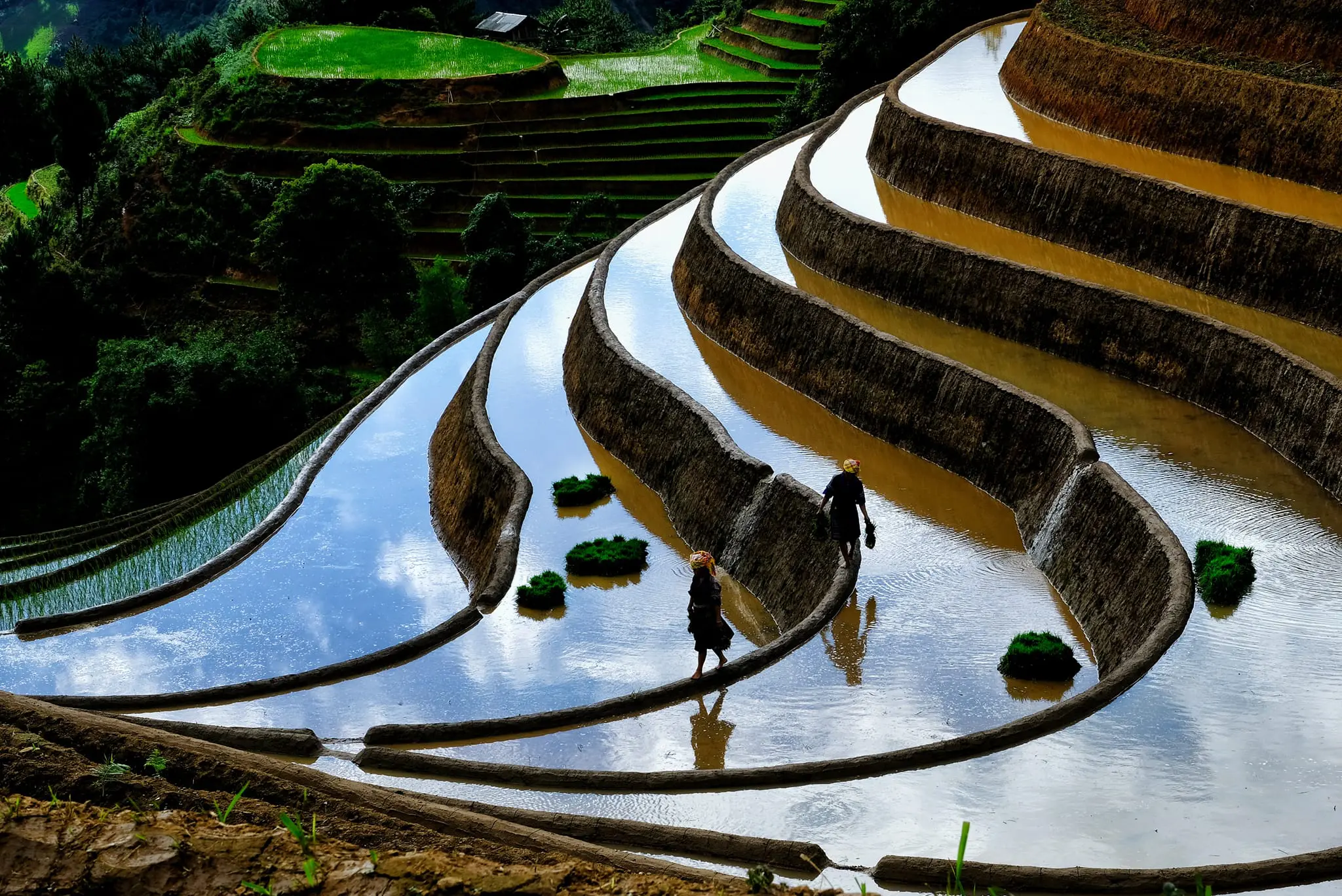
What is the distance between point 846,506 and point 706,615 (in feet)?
6.95

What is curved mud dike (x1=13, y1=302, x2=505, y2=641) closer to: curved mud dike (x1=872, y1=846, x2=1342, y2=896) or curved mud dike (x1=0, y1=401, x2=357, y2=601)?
curved mud dike (x1=0, y1=401, x2=357, y2=601)

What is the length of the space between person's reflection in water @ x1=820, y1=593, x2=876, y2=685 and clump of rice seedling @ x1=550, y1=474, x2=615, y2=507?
5631mm

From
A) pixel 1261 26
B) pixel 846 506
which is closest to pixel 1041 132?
pixel 1261 26

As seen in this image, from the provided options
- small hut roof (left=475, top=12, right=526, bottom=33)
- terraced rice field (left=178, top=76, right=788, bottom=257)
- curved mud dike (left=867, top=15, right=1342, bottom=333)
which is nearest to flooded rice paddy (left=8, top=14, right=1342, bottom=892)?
curved mud dike (left=867, top=15, right=1342, bottom=333)

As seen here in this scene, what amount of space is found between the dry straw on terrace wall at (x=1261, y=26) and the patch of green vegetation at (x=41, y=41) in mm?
126475

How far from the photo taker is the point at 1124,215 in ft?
71.1

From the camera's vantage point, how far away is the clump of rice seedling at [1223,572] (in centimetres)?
1288

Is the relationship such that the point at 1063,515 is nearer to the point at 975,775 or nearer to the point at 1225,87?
the point at 975,775

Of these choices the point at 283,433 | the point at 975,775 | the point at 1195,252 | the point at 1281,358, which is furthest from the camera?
the point at 283,433

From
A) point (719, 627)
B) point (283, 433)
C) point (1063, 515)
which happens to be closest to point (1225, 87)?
point (1063, 515)

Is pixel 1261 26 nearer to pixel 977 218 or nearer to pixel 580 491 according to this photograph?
pixel 977 218

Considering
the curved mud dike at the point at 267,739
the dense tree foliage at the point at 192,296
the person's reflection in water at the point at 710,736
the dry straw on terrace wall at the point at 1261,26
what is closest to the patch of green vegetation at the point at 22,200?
the dense tree foliage at the point at 192,296

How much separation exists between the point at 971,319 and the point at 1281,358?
5.48m

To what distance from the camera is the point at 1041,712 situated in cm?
1112
